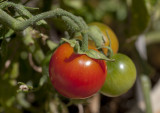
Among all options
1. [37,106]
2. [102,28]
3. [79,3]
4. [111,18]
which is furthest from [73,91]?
Result: [111,18]

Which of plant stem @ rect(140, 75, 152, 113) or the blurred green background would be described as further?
plant stem @ rect(140, 75, 152, 113)

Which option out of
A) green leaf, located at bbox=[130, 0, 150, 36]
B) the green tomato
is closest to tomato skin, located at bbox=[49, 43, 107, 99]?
the green tomato

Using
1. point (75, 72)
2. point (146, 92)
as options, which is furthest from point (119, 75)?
point (146, 92)

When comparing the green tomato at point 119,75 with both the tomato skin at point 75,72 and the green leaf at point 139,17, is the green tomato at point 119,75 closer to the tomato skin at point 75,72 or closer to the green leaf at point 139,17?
the tomato skin at point 75,72

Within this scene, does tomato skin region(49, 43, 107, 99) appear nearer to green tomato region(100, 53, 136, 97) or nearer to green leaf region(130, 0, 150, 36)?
green tomato region(100, 53, 136, 97)

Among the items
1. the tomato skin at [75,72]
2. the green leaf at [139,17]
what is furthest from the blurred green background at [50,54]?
the tomato skin at [75,72]
